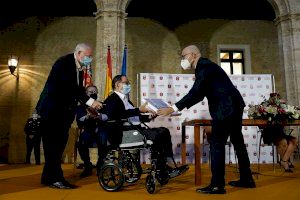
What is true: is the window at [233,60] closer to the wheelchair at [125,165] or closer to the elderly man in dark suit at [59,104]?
the elderly man in dark suit at [59,104]

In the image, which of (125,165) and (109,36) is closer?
(125,165)

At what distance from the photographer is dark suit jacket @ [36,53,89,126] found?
3975mm

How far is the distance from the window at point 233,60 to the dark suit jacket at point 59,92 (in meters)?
7.89

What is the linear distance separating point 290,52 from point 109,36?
16.2 feet

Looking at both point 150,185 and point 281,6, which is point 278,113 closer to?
point 150,185

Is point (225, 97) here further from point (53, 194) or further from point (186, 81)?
point (186, 81)

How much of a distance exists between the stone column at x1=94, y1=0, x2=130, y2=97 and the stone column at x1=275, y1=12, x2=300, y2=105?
441 centimetres

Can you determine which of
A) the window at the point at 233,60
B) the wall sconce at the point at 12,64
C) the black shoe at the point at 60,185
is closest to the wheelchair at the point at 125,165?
the black shoe at the point at 60,185

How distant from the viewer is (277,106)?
553 centimetres

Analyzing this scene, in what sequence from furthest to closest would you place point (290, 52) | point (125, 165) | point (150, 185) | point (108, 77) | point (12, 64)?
point (12, 64), point (290, 52), point (108, 77), point (125, 165), point (150, 185)

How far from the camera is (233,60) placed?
11.0 metres

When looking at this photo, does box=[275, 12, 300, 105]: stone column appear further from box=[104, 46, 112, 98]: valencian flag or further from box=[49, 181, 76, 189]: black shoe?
box=[49, 181, 76, 189]: black shoe

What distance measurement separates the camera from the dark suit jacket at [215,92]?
3684 millimetres

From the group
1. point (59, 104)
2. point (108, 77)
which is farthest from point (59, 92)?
point (108, 77)
